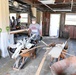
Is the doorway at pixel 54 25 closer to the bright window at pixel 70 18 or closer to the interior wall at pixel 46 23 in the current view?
the interior wall at pixel 46 23

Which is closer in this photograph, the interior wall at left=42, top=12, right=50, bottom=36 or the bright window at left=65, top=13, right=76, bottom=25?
the bright window at left=65, top=13, right=76, bottom=25

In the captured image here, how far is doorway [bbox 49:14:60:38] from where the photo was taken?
10.1 meters

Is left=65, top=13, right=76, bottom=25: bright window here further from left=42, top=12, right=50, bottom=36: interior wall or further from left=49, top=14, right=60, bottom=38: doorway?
left=42, top=12, right=50, bottom=36: interior wall

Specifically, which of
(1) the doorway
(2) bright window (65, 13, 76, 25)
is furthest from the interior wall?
(2) bright window (65, 13, 76, 25)

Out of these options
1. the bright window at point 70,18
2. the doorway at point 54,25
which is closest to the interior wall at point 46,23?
the doorway at point 54,25

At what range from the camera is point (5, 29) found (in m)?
4.38

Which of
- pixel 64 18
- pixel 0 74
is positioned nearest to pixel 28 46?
pixel 0 74

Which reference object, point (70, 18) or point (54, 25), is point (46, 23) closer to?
point (54, 25)

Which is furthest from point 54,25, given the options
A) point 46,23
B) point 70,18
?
point 70,18

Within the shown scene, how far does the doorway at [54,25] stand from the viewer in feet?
33.2

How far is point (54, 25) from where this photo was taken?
10.3 m

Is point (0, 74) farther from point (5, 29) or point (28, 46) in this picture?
point (5, 29)

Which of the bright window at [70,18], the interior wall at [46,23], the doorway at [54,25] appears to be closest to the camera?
the bright window at [70,18]

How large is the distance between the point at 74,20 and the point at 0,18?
704cm
